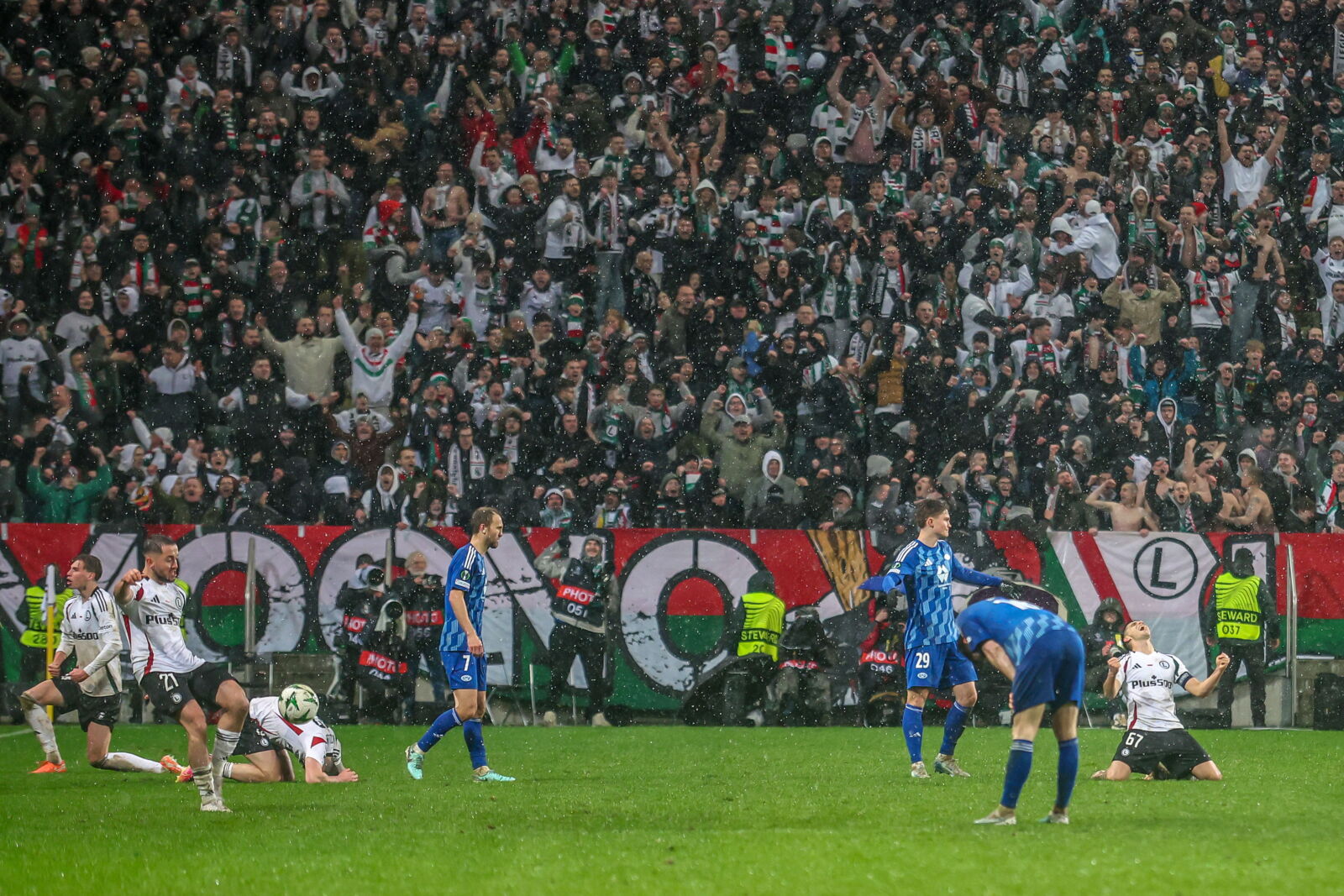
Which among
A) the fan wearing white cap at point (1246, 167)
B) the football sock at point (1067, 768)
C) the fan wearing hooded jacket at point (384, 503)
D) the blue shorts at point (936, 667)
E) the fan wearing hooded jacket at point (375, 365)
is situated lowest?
the football sock at point (1067, 768)

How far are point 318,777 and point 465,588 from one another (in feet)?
7.23

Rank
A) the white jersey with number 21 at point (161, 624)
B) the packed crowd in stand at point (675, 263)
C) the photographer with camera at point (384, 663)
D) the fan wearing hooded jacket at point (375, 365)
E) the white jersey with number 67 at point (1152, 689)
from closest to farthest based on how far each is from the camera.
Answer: the white jersey with number 21 at point (161, 624) < the white jersey with number 67 at point (1152, 689) < the photographer with camera at point (384, 663) < the packed crowd in stand at point (675, 263) < the fan wearing hooded jacket at point (375, 365)

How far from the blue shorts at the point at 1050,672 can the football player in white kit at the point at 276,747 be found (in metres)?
6.85

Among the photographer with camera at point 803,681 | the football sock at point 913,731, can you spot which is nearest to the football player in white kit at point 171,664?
the football sock at point 913,731

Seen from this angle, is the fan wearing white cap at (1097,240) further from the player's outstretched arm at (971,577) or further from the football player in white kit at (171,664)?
the football player in white kit at (171,664)

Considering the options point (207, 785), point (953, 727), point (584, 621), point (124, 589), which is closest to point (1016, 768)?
point (953, 727)

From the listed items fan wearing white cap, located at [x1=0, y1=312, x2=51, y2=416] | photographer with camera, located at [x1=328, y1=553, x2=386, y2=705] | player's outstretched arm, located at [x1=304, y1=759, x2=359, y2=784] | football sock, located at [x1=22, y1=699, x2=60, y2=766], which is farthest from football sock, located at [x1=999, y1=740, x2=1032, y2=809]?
fan wearing white cap, located at [x1=0, y1=312, x2=51, y2=416]

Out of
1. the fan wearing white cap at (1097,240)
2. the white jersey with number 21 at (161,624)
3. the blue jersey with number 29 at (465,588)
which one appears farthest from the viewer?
the fan wearing white cap at (1097,240)

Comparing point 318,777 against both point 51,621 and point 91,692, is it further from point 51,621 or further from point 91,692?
point 51,621

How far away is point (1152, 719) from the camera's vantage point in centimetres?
1438

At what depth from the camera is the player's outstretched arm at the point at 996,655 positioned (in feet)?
32.0

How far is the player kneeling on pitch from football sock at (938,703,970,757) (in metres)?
5.24

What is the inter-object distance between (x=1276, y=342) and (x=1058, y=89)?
19.5 feet

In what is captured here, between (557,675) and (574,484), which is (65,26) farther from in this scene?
(557,675)
